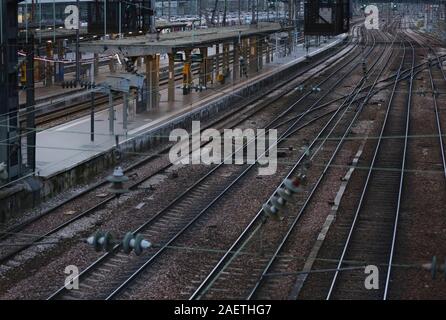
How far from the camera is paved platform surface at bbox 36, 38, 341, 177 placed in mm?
15914

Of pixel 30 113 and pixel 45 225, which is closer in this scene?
pixel 45 225

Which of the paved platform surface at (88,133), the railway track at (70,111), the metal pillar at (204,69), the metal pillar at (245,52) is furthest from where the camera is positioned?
the metal pillar at (245,52)

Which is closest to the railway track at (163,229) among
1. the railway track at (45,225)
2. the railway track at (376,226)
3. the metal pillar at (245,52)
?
the railway track at (45,225)

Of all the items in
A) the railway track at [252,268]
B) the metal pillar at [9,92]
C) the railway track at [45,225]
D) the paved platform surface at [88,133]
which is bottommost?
the railway track at [252,268]

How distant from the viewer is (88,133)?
18.6 metres

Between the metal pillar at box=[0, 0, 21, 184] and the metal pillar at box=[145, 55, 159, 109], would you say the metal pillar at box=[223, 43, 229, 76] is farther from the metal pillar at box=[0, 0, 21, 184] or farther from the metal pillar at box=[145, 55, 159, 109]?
the metal pillar at box=[0, 0, 21, 184]

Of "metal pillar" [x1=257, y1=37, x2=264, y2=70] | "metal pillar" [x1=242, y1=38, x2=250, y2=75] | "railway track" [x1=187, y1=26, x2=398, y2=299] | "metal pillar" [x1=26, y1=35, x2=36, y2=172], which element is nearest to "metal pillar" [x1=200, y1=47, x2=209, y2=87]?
"metal pillar" [x1=242, y1=38, x2=250, y2=75]

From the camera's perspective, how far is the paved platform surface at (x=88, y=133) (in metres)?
15.9

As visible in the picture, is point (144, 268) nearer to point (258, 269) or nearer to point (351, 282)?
point (258, 269)

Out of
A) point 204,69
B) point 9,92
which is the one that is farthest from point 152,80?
point 9,92

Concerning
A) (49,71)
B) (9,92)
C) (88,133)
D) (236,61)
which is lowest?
(88,133)

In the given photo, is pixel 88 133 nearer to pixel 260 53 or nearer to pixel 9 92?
pixel 9 92

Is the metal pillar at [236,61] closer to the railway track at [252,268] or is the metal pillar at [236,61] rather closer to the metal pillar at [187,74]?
the metal pillar at [187,74]
